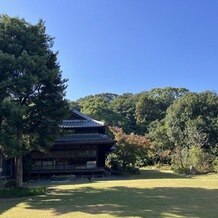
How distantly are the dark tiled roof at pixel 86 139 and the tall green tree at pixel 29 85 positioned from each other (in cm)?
1102

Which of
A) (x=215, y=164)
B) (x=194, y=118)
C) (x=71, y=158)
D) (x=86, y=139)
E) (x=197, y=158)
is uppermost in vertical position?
(x=194, y=118)

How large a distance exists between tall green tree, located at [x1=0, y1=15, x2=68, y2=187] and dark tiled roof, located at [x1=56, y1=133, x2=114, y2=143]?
11.0 metres

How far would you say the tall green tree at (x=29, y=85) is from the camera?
18.8 meters

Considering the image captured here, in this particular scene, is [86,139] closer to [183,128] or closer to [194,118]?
[183,128]

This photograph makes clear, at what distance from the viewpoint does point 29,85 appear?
19.0 meters

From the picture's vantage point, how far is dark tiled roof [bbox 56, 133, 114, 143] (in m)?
32.3

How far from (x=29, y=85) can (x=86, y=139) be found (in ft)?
48.4

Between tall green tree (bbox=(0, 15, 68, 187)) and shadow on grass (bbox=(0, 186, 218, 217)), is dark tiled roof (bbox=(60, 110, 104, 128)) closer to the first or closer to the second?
tall green tree (bbox=(0, 15, 68, 187))

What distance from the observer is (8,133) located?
1795 cm

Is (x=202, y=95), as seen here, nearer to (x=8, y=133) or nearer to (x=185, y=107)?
(x=185, y=107)

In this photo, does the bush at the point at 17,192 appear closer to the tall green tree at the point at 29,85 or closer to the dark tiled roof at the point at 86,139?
the tall green tree at the point at 29,85

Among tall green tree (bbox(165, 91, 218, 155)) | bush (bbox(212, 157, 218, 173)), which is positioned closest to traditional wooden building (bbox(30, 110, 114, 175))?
bush (bbox(212, 157, 218, 173))

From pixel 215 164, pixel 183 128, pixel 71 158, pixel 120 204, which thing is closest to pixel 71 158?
pixel 71 158

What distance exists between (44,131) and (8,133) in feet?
9.32
